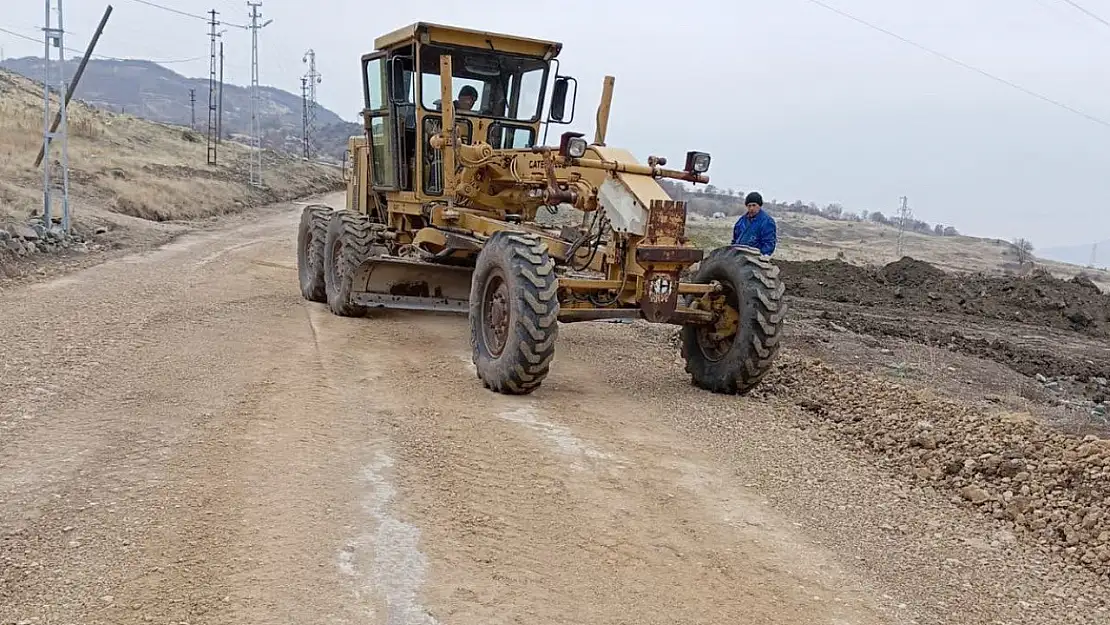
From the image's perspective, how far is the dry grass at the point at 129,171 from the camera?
75.4 feet

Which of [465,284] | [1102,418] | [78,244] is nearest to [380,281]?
[465,284]

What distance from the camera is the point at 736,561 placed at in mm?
4789

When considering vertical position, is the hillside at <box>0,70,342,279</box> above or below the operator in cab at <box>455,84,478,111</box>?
below

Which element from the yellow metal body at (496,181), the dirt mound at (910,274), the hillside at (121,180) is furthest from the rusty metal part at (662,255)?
the dirt mound at (910,274)

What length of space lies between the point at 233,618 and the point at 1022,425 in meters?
5.41

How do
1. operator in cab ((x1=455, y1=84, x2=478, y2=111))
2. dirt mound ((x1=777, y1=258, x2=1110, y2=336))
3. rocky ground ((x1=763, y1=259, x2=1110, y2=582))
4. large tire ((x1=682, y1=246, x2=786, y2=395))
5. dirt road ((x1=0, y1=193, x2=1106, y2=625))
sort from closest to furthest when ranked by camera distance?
dirt road ((x1=0, y1=193, x2=1106, y2=625)) < rocky ground ((x1=763, y1=259, x2=1110, y2=582)) < large tire ((x1=682, y1=246, x2=786, y2=395)) < operator in cab ((x1=455, y1=84, x2=478, y2=111)) < dirt mound ((x1=777, y1=258, x2=1110, y2=336))

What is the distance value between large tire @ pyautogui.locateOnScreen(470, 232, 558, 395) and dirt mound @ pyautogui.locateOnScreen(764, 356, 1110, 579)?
222 cm

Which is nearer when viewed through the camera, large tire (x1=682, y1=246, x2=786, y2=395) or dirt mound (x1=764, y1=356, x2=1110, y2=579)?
dirt mound (x1=764, y1=356, x2=1110, y2=579)

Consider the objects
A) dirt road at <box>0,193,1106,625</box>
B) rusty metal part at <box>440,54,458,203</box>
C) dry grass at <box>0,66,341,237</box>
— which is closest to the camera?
dirt road at <box>0,193,1106,625</box>

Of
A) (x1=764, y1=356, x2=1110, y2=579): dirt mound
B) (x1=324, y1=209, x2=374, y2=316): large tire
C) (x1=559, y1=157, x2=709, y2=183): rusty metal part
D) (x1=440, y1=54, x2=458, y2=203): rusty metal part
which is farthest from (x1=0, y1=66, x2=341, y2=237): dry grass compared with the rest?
(x1=764, y1=356, x2=1110, y2=579): dirt mound

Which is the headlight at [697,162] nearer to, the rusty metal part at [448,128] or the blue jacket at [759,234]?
the blue jacket at [759,234]

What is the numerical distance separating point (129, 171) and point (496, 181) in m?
23.1

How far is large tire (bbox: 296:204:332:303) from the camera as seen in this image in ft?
39.6

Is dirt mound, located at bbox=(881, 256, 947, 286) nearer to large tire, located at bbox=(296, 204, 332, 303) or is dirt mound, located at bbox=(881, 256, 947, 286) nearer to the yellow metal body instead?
the yellow metal body
